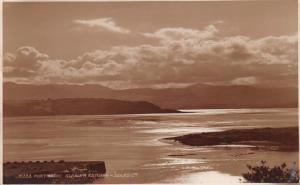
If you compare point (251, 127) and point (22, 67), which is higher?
point (22, 67)

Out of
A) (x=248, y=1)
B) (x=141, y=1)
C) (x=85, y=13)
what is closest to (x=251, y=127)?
(x=248, y=1)

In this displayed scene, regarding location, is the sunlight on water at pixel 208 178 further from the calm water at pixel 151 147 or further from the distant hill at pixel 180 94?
the distant hill at pixel 180 94

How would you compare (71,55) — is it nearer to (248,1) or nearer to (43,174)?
(43,174)

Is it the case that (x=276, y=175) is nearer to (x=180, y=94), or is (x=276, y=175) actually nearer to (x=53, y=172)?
(x=180, y=94)

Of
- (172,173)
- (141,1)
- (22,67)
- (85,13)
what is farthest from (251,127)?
(22,67)

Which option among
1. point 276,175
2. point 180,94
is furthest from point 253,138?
point 180,94

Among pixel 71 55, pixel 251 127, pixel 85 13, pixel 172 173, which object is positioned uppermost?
pixel 85 13
